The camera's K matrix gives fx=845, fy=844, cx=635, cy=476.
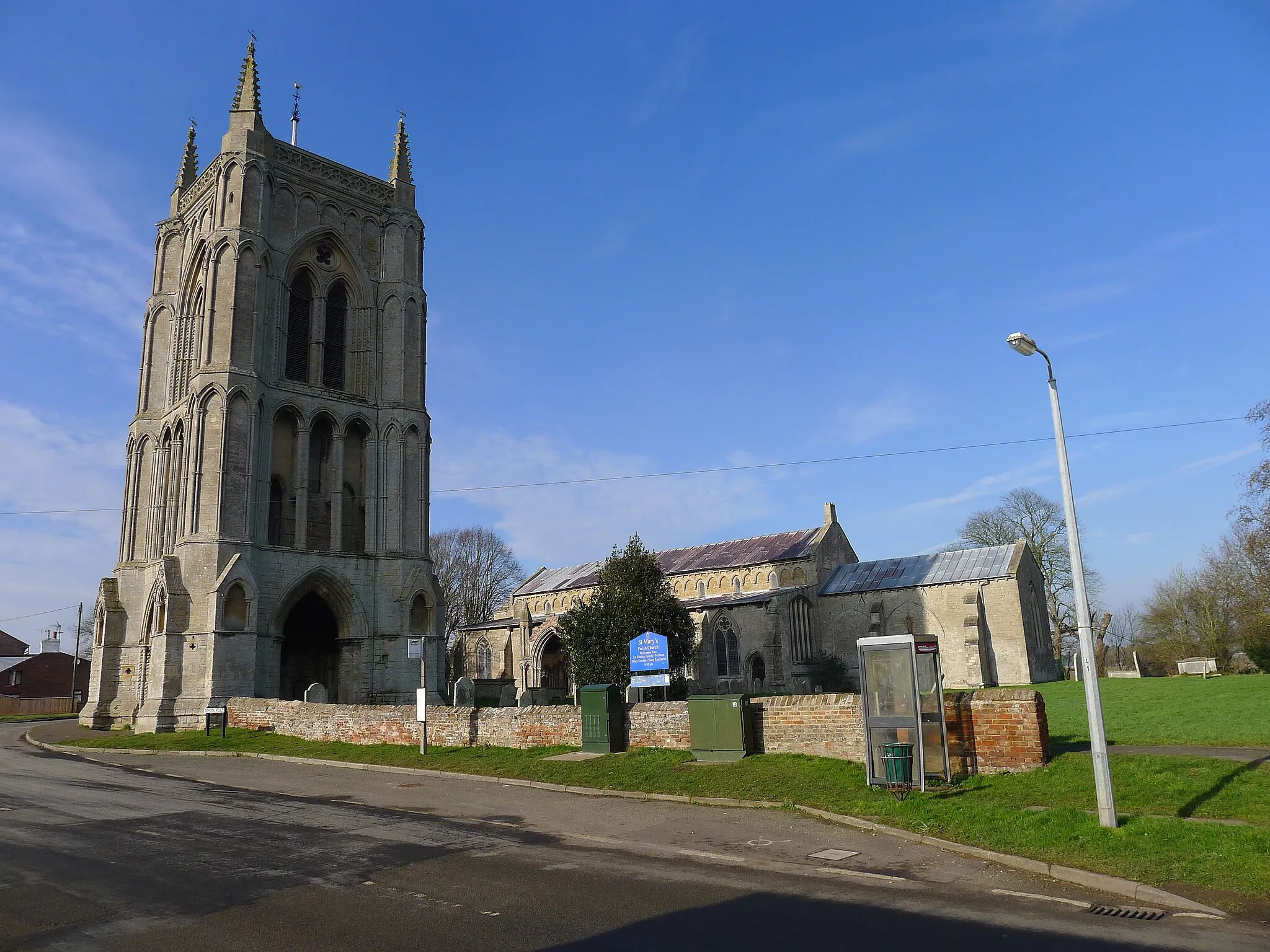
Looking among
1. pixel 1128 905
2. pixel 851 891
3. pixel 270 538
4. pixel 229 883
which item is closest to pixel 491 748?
pixel 229 883

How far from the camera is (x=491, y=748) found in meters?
19.8

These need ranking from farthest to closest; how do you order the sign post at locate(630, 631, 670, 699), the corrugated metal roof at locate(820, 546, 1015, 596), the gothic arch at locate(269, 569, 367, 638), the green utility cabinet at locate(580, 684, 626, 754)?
the corrugated metal roof at locate(820, 546, 1015, 596) → the gothic arch at locate(269, 569, 367, 638) → the sign post at locate(630, 631, 670, 699) → the green utility cabinet at locate(580, 684, 626, 754)

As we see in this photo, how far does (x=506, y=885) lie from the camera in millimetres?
8414

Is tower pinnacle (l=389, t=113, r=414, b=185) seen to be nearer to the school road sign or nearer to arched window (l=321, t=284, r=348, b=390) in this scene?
arched window (l=321, t=284, r=348, b=390)

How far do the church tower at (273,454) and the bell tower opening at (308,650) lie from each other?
0.32 feet

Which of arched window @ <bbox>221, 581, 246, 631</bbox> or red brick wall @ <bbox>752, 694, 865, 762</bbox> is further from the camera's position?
arched window @ <bbox>221, 581, 246, 631</bbox>

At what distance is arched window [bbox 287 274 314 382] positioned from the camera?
1427 inches

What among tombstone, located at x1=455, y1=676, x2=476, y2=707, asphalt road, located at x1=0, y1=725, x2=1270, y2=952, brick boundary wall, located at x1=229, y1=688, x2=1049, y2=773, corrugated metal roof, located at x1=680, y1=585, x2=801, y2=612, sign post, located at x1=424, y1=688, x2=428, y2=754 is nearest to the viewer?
asphalt road, located at x1=0, y1=725, x2=1270, y2=952

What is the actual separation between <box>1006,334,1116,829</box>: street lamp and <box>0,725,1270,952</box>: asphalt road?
1.87m

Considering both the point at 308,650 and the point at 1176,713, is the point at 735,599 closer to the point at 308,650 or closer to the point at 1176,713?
the point at 308,650

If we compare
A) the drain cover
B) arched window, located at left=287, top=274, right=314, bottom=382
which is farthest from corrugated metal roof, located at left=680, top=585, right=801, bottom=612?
the drain cover

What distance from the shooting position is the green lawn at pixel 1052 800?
855 centimetres

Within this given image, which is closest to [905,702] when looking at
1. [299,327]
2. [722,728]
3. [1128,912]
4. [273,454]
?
[722,728]

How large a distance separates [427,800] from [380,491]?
23117 millimetres
